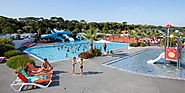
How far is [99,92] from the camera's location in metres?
8.72

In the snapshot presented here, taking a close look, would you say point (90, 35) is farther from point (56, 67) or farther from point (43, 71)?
point (43, 71)

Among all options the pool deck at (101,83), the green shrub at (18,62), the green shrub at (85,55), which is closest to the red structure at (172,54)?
the pool deck at (101,83)

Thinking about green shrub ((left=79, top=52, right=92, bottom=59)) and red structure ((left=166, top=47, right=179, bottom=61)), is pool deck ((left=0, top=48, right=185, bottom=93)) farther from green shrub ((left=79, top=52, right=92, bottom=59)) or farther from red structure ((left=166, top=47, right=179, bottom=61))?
green shrub ((left=79, top=52, right=92, bottom=59))

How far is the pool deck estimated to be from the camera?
29.5 ft

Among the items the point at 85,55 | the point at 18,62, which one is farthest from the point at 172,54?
the point at 18,62

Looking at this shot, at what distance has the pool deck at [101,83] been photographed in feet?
29.5

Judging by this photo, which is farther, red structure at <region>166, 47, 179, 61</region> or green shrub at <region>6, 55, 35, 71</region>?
red structure at <region>166, 47, 179, 61</region>

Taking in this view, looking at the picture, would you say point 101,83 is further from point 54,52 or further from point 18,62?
point 54,52

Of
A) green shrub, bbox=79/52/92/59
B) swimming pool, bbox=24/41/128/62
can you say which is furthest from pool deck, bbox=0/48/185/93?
swimming pool, bbox=24/41/128/62

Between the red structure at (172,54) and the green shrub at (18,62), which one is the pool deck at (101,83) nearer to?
the green shrub at (18,62)

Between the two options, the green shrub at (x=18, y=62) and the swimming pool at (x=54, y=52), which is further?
the swimming pool at (x=54, y=52)

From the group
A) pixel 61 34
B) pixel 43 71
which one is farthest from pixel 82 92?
pixel 61 34

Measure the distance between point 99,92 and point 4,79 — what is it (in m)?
5.02

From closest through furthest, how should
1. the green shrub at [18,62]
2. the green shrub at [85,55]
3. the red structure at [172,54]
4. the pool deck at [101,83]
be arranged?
1. the pool deck at [101,83]
2. the green shrub at [18,62]
3. the red structure at [172,54]
4. the green shrub at [85,55]
